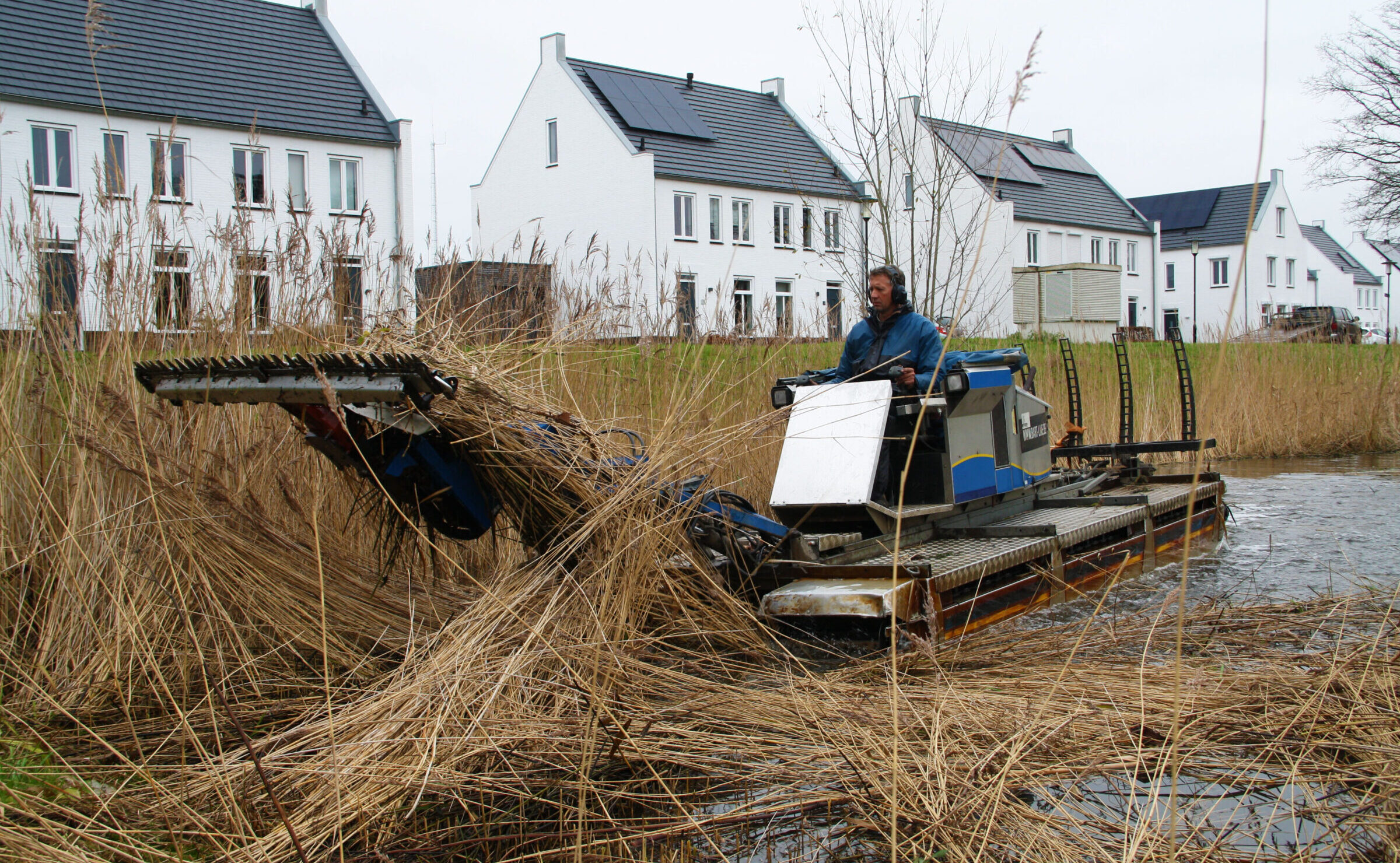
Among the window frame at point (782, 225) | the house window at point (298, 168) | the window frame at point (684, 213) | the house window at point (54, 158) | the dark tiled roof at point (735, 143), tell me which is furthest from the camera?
the window frame at point (782, 225)

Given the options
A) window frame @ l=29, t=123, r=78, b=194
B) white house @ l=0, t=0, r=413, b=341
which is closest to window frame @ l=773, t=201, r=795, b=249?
white house @ l=0, t=0, r=413, b=341

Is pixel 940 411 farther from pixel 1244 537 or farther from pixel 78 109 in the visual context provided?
pixel 78 109

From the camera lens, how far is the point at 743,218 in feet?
112

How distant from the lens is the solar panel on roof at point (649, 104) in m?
33.2

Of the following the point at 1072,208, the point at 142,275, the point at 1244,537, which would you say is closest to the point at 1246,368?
the point at 1244,537

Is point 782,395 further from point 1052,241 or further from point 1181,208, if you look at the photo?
point 1181,208

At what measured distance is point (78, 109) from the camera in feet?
76.4

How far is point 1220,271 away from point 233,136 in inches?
1665

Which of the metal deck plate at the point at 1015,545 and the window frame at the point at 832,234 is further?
the window frame at the point at 832,234

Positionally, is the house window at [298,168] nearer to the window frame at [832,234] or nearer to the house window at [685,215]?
the house window at [685,215]

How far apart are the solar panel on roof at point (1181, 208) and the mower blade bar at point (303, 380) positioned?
182 ft

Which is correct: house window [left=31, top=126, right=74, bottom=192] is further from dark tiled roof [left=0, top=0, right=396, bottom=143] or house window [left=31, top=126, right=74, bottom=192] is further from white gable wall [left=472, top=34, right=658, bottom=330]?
white gable wall [left=472, top=34, right=658, bottom=330]

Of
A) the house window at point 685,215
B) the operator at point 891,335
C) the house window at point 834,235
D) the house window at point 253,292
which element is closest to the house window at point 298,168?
the house window at point 685,215

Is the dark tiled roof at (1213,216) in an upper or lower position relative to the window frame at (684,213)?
upper
